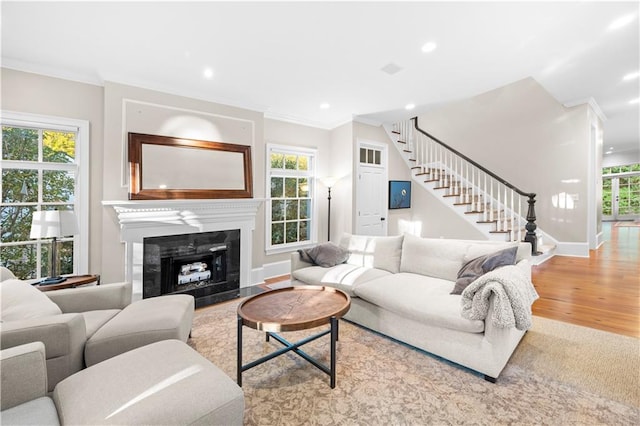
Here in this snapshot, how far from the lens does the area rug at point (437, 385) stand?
1663 mm

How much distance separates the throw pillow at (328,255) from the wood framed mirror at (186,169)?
1445mm

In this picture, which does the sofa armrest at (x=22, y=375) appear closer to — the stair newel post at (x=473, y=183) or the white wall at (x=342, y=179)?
the white wall at (x=342, y=179)

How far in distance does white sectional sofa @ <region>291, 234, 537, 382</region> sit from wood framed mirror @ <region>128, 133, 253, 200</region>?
4.89 ft

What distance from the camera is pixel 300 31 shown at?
8.55ft

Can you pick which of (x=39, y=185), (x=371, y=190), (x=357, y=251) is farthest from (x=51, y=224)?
(x=371, y=190)

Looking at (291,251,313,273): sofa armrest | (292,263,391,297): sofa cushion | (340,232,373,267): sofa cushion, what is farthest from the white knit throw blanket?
(291,251,313,273): sofa armrest

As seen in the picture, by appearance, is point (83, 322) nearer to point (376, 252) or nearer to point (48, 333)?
point (48, 333)

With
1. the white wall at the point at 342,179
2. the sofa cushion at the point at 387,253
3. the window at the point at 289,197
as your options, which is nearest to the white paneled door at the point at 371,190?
the white wall at the point at 342,179

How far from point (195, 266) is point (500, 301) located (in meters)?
3.50

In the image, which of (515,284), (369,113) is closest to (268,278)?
(369,113)

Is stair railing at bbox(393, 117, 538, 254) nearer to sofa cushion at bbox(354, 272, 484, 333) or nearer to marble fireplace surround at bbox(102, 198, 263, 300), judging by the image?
sofa cushion at bbox(354, 272, 484, 333)

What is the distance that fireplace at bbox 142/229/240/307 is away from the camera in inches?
139

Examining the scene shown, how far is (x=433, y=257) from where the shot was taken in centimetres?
299

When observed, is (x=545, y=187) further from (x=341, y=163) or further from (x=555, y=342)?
(x=555, y=342)
